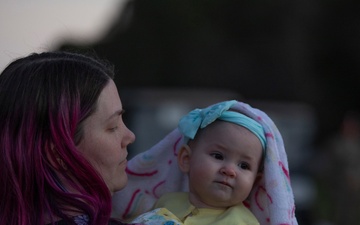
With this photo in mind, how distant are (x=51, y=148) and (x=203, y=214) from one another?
2.49 ft

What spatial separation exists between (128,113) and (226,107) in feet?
33.6

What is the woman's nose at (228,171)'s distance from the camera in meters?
3.29

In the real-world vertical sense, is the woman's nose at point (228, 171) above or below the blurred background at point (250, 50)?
above

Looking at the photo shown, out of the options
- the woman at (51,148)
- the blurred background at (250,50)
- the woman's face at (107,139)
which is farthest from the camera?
the blurred background at (250,50)

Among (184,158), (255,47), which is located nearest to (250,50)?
(255,47)

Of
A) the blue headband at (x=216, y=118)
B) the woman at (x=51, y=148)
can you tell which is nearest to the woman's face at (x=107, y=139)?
the woman at (x=51, y=148)

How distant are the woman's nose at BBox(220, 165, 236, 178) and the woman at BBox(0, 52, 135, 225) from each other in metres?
0.55

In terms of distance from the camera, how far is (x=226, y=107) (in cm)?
338

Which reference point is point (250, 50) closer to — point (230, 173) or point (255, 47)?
point (255, 47)

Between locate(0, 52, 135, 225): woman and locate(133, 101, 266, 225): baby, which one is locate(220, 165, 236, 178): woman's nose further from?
locate(0, 52, 135, 225): woman

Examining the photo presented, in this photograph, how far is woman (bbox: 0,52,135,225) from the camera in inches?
109

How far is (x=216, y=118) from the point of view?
3.39 meters

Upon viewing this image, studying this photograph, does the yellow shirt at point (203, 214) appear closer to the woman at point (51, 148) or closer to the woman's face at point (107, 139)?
the woman's face at point (107, 139)

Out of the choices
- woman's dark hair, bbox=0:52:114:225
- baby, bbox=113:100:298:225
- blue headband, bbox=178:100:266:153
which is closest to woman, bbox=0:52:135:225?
woman's dark hair, bbox=0:52:114:225
